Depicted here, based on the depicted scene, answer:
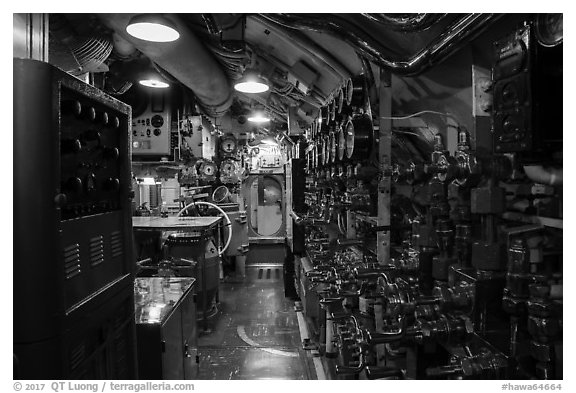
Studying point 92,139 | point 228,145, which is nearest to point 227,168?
point 228,145

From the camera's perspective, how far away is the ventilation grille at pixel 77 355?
4.02 ft

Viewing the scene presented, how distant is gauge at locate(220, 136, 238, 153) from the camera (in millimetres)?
7547

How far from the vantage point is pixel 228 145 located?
24.8 feet

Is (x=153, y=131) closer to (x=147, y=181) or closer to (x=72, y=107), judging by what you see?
(x=147, y=181)

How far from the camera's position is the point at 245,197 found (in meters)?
7.82

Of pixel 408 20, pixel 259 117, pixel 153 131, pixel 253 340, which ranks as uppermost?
pixel 259 117

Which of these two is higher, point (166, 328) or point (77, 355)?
point (77, 355)

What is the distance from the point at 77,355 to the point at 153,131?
180 inches

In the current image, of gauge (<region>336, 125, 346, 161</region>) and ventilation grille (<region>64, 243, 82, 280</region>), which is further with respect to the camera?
gauge (<region>336, 125, 346, 161</region>)

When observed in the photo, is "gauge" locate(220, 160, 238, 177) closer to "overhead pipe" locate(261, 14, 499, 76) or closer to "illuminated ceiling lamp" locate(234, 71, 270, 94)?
"illuminated ceiling lamp" locate(234, 71, 270, 94)

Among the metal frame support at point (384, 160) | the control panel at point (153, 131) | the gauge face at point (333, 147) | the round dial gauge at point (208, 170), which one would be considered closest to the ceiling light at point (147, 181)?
the control panel at point (153, 131)

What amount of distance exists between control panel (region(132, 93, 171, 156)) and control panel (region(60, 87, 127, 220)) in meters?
3.96

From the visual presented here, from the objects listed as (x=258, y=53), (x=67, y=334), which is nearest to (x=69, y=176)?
(x=67, y=334)

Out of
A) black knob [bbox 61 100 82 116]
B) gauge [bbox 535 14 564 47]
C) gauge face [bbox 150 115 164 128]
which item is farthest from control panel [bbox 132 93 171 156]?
gauge [bbox 535 14 564 47]
